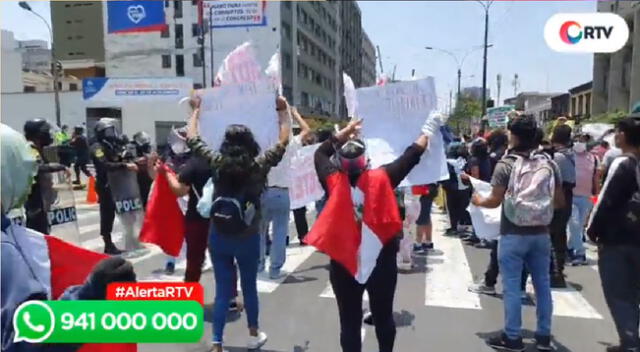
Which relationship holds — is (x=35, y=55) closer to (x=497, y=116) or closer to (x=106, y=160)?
(x=497, y=116)

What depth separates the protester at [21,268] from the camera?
1626mm

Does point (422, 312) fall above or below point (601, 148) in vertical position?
below

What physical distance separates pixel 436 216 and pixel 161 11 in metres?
39.2

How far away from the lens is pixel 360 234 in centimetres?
339

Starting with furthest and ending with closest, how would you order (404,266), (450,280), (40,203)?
(404,266)
(450,280)
(40,203)

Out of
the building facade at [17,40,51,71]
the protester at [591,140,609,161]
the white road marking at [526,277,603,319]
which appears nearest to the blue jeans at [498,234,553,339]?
the white road marking at [526,277,603,319]

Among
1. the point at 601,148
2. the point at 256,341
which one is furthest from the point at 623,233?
the point at 601,148

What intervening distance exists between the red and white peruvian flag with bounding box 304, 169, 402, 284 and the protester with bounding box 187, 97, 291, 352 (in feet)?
2.54

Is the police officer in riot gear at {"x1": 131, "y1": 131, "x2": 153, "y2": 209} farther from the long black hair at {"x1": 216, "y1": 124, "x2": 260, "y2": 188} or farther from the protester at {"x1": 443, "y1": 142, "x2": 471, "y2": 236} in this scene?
the protester at {"x1": 443, "y1": 142, "x2": 471, "y2": 236}

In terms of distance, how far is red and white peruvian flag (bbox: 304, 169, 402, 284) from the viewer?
3.31 metres

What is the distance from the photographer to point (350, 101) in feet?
17.0

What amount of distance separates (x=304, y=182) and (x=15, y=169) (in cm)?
599

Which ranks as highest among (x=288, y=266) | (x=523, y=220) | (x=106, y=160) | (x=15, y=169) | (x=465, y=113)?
(x=465, y=113)

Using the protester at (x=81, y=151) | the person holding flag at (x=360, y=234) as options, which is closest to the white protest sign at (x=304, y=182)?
the person holding flag at (x=360, y=234)
